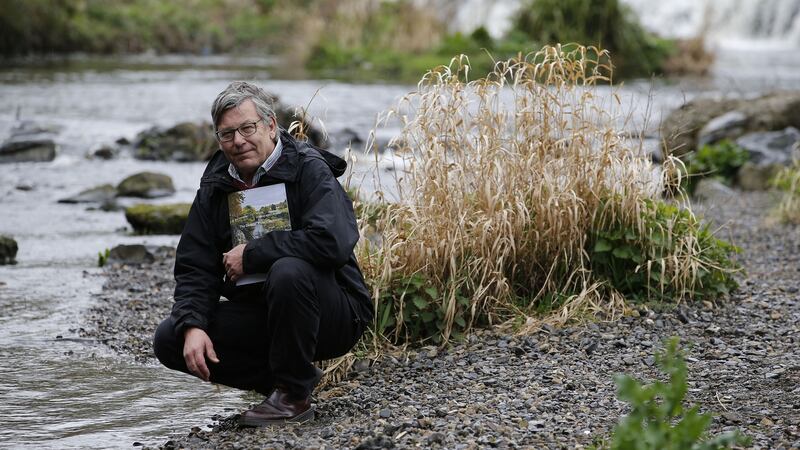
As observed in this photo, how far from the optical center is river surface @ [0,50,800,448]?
4.42 metres

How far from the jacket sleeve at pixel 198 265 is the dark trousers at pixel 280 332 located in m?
0.09

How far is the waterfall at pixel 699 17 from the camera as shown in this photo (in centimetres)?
2683

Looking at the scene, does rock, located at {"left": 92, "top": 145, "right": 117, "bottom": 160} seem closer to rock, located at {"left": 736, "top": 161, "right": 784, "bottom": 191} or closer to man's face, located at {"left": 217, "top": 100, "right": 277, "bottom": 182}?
rock, located at {"left": 736, "top": 161, "right": 784, "bottom": 191}

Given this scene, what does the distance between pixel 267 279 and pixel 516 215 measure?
182cm

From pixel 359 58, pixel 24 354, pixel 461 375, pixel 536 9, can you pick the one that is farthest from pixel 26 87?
pixel 461 375

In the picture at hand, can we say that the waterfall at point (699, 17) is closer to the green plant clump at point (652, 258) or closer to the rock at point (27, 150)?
the rock at point (27, 150)

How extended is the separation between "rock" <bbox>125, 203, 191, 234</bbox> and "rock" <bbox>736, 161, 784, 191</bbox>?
5.60 m

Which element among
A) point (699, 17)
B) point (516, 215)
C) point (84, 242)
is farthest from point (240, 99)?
point (699, 17)

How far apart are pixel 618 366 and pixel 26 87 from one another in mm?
17091

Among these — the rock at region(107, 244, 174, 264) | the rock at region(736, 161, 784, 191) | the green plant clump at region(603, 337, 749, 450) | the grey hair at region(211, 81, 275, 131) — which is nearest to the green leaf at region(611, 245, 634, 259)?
the grey hair at region(211, 81, 275, 131)

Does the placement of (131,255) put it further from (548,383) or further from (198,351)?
(548,383)

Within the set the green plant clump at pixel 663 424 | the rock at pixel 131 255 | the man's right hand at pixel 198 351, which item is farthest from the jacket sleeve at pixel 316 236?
the rock at pixel 131 255

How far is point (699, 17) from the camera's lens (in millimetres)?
28922

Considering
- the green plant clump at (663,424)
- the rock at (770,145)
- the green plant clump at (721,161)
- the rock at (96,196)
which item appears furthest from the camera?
the rock at (770,145)
